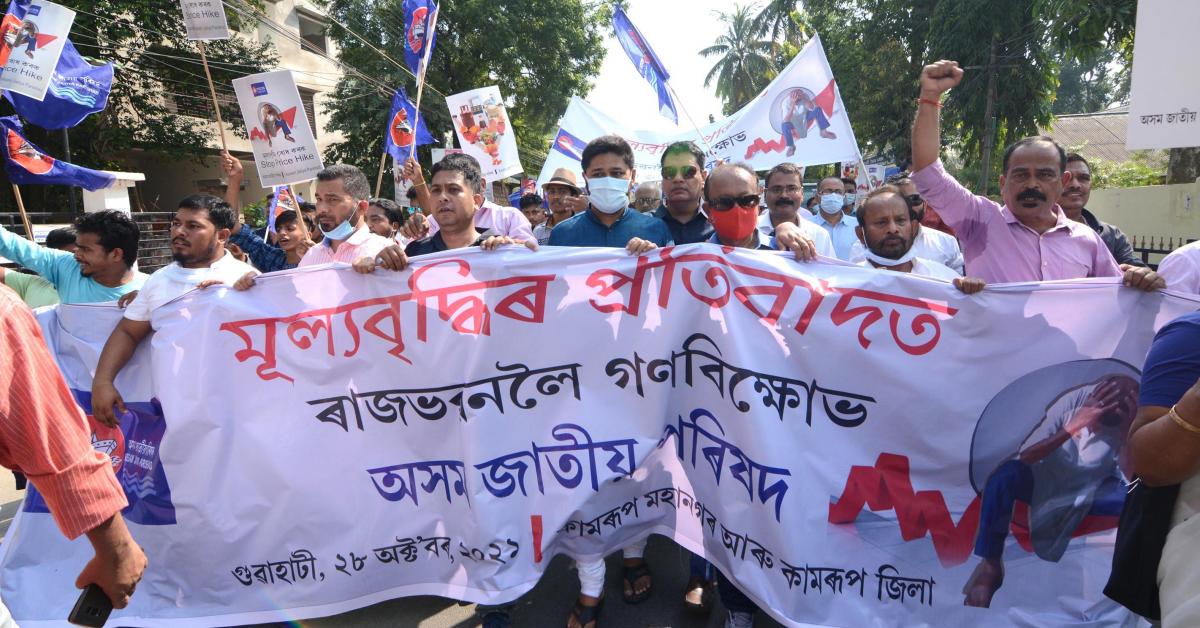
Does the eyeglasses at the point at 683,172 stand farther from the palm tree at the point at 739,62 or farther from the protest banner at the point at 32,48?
the palm tree at the point at 739,62

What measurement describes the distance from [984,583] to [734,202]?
1784 mm

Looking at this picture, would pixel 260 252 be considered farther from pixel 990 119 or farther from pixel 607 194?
pixel 990 119

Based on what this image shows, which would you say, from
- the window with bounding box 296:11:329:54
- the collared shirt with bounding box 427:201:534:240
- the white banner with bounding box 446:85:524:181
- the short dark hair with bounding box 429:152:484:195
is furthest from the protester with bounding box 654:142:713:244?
the window with bounding box 296:11:329:54

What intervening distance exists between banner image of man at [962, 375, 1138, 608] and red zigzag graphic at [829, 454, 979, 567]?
6cm

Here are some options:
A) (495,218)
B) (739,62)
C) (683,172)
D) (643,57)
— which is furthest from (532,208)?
(739,62)

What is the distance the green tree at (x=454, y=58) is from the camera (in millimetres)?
24125

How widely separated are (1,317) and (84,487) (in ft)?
1.30

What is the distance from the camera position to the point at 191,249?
348cm

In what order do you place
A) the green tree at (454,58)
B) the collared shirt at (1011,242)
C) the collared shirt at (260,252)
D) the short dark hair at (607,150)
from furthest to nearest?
the green tree at (454,58) → the collared shirt at (260,252) → the short dark hair at (607,150) → the collared shirt at (1011,242)

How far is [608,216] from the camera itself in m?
3.52

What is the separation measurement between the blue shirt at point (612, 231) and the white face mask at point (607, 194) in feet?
0.21

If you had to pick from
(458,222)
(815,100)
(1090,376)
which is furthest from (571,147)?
(1090,376)

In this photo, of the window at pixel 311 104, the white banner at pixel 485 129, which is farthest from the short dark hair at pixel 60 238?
the window at pixel 311 104

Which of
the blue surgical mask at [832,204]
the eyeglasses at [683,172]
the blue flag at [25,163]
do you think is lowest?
the blue surgical mask at [832,204]
